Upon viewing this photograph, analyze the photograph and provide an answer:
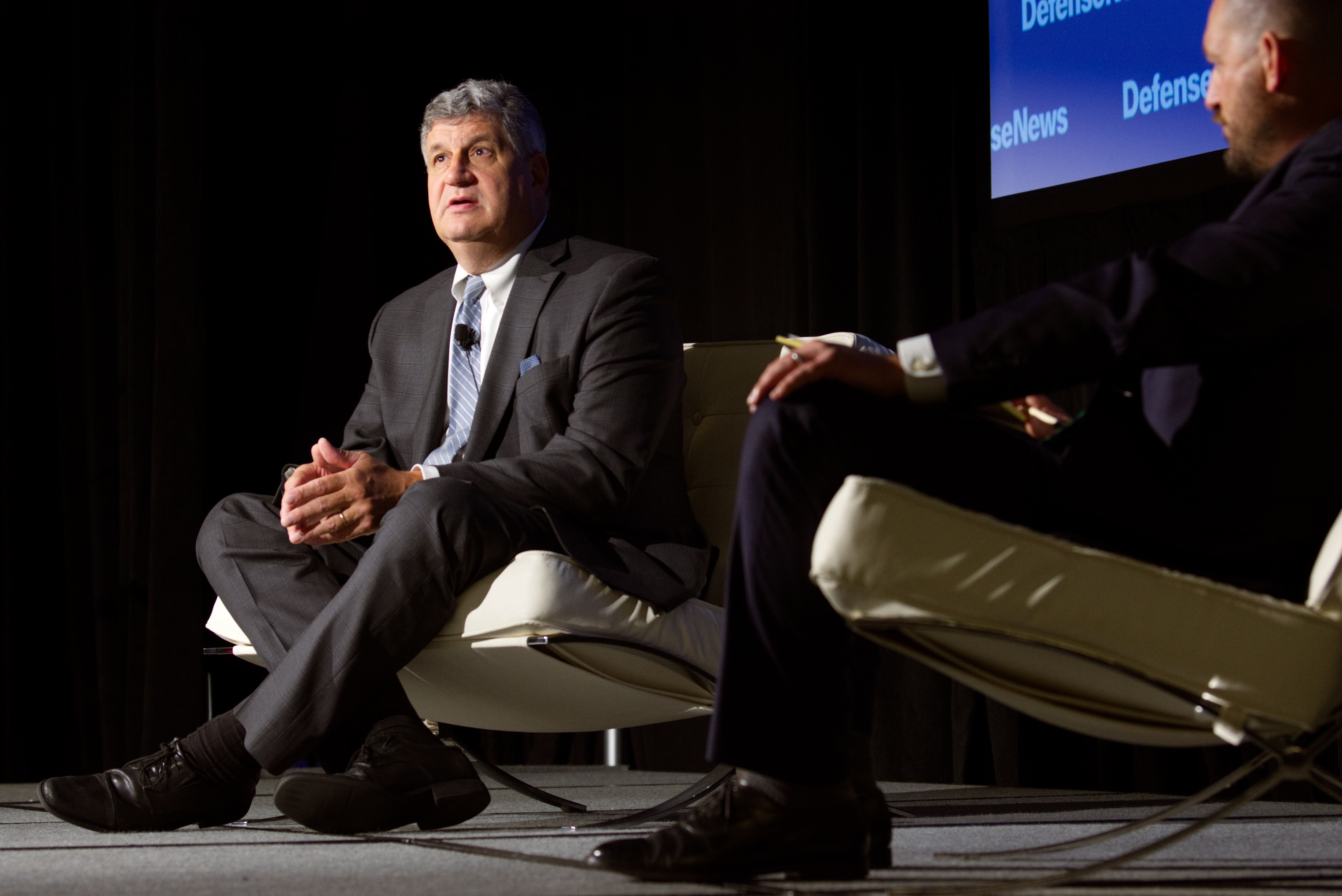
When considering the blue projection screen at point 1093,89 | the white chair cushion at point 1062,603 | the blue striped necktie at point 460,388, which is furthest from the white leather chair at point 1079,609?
the blue projection screen at point 1093,89

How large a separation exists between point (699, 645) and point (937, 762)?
4.41 feet

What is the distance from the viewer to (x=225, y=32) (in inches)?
158

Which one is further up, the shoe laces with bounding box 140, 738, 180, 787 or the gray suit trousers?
the gray suit trousers

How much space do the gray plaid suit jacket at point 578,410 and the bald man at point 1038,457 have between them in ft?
2.43

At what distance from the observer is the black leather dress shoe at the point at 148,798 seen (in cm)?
190

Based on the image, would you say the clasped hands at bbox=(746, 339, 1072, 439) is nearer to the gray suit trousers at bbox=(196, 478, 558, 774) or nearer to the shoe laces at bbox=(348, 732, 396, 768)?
the gray suit trousers at bbox=(196, 478, 558, 774)

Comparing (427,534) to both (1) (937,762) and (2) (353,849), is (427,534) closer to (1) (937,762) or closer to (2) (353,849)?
(2) (353,849)

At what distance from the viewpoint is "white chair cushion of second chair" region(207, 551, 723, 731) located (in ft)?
6.42

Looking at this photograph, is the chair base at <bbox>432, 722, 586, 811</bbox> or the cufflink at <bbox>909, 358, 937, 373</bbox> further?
the chair base at <bbox>432, 722, 586, 811</bbox>

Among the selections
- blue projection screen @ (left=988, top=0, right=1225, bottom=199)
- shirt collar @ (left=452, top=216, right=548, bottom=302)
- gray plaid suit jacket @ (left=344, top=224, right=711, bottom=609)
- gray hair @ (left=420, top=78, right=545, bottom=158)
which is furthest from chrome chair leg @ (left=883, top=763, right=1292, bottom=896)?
blue projection screen @ (left=988, top=0, right=1225, bottom=199)

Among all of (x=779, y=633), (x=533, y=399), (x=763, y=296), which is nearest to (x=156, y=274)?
(x=763, y=296)

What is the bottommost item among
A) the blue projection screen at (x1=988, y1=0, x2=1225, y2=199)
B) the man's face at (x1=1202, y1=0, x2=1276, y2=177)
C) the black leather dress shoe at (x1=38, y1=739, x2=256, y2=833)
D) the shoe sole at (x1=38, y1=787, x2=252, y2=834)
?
the shoe sole at (x1=38, y1=787, x2=252, y2=834)

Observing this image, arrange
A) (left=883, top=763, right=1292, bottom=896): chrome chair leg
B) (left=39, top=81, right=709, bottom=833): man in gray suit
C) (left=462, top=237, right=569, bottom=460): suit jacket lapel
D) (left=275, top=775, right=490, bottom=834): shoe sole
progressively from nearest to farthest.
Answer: (left=883, top=763, right=1292, bottom=896): chrome chair leg < (left=275, top=775, right=490, bottom=834): shoe sole < (left=39, top=81, right=709, bottom=833): man in gray suit < (left=462, top=237, right=569, bottom=460): suit jacket lapel

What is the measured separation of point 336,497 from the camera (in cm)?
207
